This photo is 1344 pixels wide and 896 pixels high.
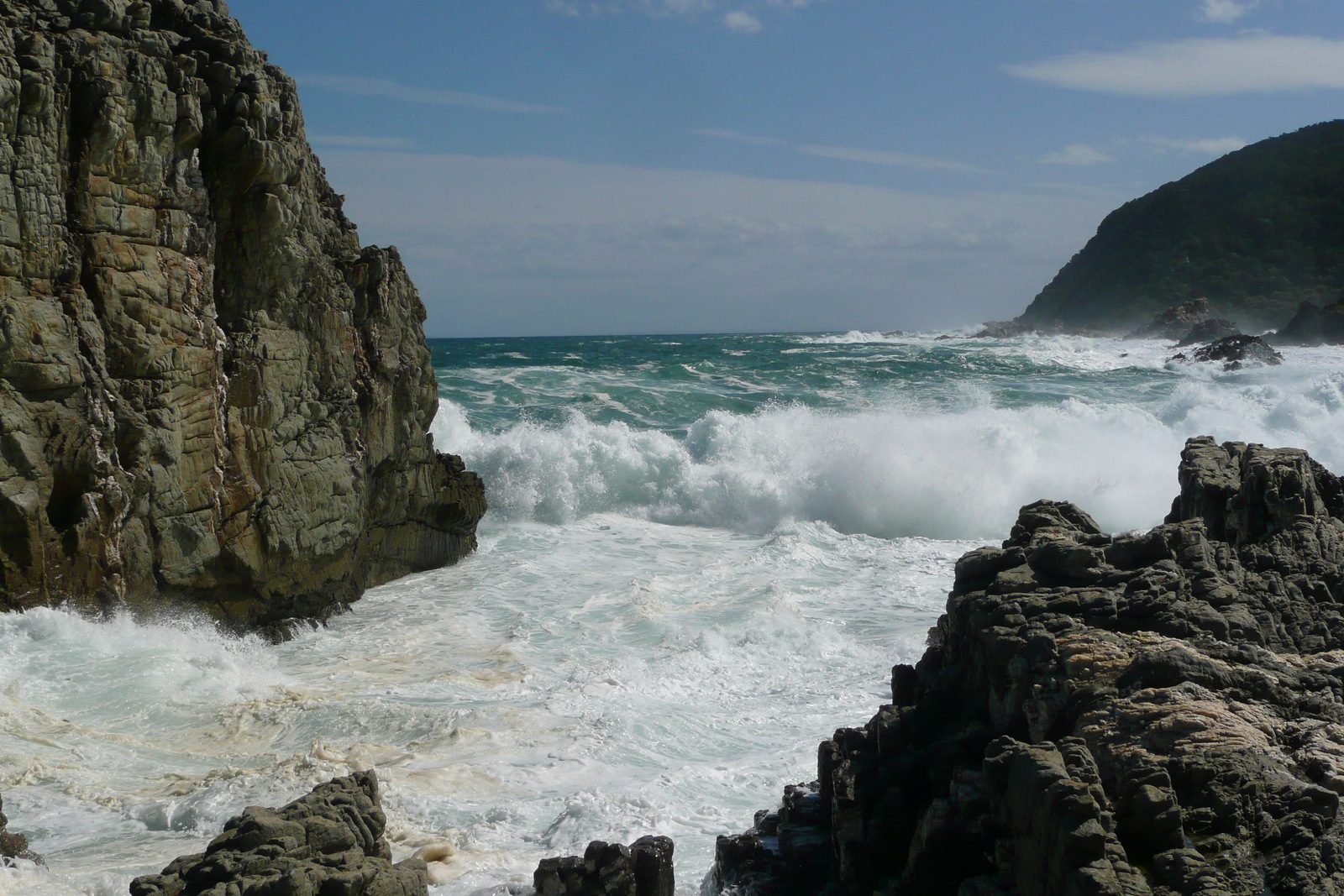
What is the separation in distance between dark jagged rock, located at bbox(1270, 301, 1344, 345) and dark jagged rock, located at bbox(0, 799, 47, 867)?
4827 centimetres

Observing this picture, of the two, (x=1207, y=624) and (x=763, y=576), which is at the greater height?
(x=1207, y=624)

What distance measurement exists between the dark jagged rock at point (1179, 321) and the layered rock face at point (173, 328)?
5338 centimetres

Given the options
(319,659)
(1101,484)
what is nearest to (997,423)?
(1101,484)

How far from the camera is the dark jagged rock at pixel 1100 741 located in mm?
3617

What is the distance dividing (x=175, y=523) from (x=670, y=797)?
207 inches

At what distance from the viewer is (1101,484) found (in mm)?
17219

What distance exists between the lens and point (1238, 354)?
35.2 m

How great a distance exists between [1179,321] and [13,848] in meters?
60.8

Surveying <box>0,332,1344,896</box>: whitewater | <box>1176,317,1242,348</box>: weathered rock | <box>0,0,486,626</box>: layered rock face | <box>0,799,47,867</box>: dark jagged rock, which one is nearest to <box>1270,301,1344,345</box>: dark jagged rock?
<box>1176,317,1242,348</box>: weathered rock

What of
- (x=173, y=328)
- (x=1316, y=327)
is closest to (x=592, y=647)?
(x=173, y=328)

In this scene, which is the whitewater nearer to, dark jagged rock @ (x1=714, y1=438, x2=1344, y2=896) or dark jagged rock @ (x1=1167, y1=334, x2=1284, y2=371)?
dark jagged rock @ (x1=714, y1=438, x2=1344, y2=896)

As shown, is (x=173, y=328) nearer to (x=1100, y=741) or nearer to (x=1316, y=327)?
(x=1100, y=741)

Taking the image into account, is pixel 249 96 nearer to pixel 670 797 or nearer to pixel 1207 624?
pixel 670 797

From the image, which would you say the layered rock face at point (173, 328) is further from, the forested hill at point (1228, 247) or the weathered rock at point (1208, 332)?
the forested hill at point (1228, 247)
